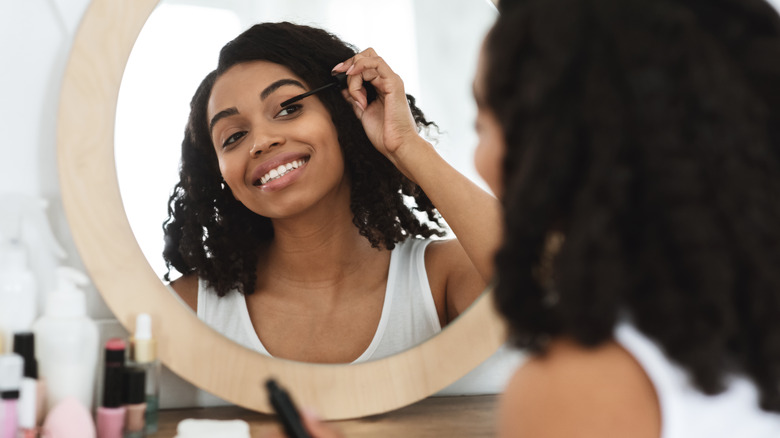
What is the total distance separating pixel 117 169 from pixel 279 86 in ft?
0.64

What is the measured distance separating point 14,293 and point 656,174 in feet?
1.97

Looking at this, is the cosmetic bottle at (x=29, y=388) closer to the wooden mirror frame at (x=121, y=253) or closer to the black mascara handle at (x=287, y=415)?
the wooden mirror frame at (x=121, y=253)

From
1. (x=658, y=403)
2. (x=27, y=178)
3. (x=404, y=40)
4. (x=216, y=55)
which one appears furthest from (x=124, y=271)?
(x=658, y=403)

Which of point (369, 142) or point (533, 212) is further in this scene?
point (369, 142)

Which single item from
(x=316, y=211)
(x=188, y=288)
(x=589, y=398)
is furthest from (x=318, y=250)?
(x=589, y=398)

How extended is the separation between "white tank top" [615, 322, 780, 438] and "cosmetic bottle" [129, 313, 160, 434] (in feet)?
1.55

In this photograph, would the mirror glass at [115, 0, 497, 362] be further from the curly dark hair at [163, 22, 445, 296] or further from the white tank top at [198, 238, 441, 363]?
the white tank top at [198, 238, 441, 363]

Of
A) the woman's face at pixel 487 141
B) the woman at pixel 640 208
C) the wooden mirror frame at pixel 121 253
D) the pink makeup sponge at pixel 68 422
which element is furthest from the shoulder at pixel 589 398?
the pink makeup sponge at pixel 68 422

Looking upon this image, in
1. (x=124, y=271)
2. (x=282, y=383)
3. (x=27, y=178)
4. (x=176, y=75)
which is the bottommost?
(x=282, y=383)

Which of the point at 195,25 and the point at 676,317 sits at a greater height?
the point at 195,25

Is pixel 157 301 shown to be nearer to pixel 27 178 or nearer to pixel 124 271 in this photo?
pixel 124 271

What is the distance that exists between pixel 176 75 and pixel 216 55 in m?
0.05

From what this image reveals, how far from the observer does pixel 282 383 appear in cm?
79

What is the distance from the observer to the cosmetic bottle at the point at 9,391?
61 cm
